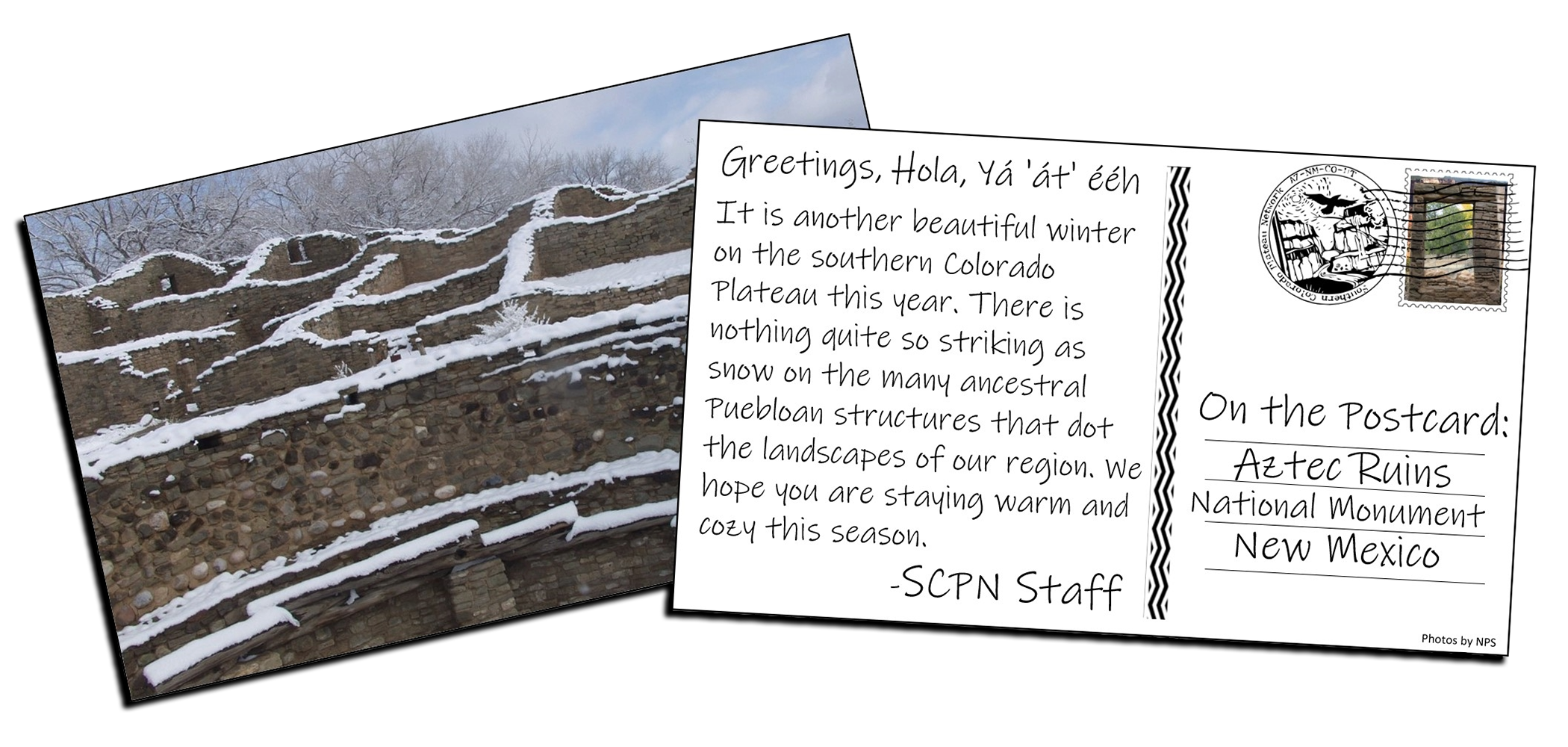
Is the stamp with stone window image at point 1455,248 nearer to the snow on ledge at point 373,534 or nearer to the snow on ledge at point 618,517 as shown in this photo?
the snow on ledge at point 373,534

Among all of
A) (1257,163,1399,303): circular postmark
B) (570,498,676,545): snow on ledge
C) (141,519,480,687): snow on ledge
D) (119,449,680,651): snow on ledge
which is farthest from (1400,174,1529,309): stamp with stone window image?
(141,519,480,687): snow on ledge

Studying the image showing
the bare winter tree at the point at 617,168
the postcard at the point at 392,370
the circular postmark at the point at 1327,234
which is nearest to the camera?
the circular postmark at the point at 1327,234

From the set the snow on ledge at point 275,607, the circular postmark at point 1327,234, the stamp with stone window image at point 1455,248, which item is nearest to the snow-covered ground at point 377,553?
the snow on ledge at point 275,607

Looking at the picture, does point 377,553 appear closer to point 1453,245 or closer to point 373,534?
point 373,534

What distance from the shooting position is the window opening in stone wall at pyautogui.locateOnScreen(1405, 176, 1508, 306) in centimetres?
360

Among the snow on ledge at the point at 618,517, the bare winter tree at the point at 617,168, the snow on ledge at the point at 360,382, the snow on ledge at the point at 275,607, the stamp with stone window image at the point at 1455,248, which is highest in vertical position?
the bare winter tree at the point at 617,168

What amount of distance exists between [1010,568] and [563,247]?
2572mm

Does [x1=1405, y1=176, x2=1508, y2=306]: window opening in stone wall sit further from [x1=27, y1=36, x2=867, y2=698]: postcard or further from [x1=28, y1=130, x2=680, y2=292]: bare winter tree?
[x1=28, y1=130, x2=680, y2=292]: bare winter tree

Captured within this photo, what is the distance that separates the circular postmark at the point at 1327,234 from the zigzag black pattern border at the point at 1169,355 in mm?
316

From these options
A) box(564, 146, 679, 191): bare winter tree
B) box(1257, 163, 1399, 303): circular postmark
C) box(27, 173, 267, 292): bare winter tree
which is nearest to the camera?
box(1257, 163, 1399, 303): circular postmark

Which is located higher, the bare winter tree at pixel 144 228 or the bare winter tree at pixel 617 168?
the bare winter tree at pixel 617 168

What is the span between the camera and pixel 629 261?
454 centimetres

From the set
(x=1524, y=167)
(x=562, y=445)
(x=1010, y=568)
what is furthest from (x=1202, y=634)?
(x=562, y=445)

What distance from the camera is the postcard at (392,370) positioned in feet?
13.8
